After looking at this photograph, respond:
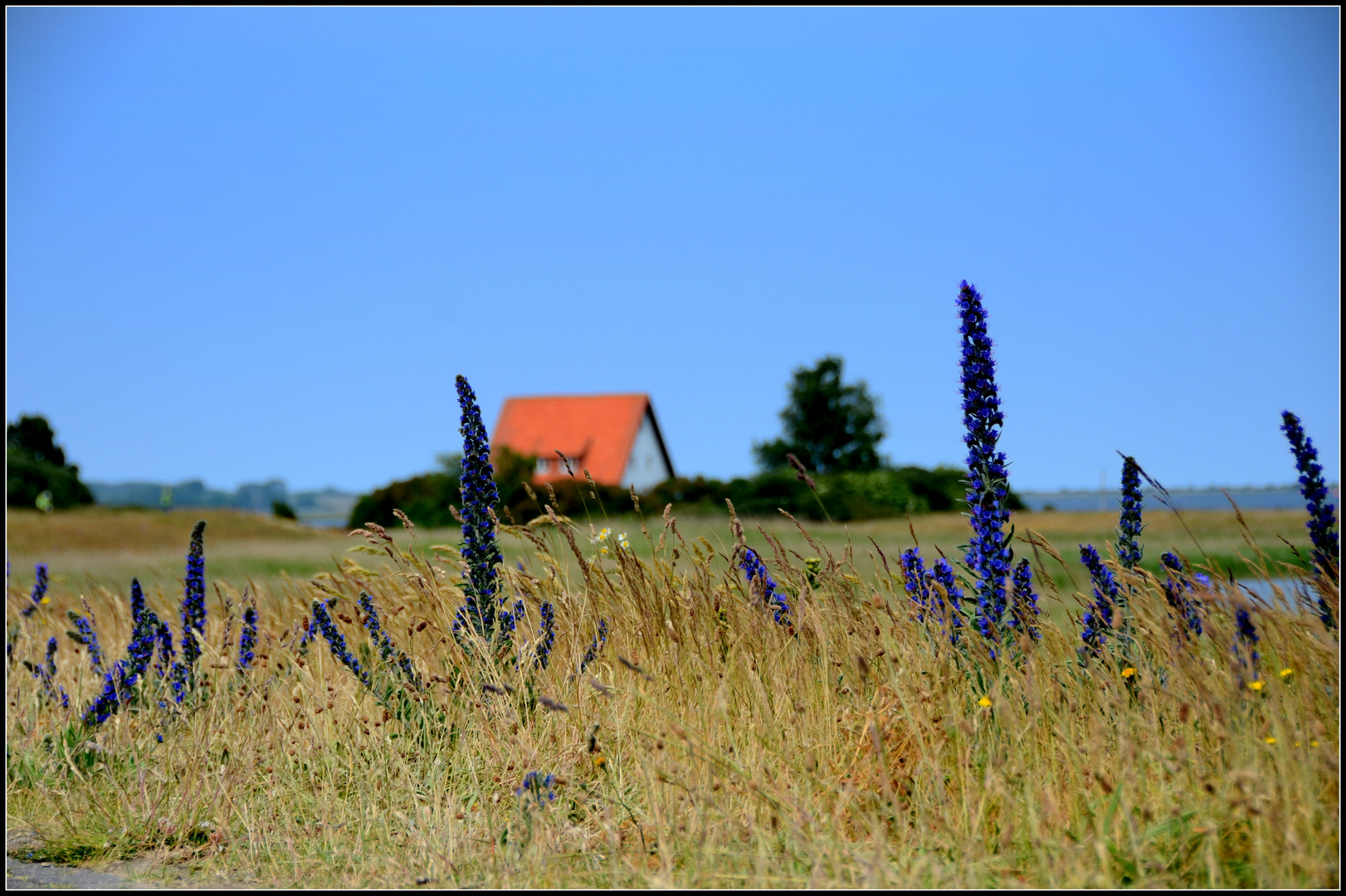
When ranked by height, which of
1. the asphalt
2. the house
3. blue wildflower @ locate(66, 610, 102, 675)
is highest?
the house

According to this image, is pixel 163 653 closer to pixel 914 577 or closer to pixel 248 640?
pixel 248 640

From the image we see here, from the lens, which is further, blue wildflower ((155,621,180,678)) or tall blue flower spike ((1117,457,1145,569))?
blue wildflower ((155,621,180,678))

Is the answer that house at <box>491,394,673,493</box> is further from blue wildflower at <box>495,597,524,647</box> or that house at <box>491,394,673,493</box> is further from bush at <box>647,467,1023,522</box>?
blue wildflower at <box>495,597,524,647</box>

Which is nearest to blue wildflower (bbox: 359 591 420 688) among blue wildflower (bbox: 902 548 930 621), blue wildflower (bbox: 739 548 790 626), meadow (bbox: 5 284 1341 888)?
meadow (bbox: 5 284 1341 888)

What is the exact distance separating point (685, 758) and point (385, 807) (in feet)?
4.07

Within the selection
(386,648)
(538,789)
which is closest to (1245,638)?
(538,789)

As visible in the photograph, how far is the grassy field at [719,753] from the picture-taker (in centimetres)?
296

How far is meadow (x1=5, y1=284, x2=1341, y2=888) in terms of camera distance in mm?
3012

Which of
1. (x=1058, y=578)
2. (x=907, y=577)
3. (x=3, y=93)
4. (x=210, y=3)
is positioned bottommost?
(x=1058, y=578)

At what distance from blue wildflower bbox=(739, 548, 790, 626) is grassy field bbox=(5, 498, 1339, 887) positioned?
86 millimetres

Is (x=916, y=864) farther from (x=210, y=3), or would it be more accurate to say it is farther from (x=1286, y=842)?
(x=210, y=3)

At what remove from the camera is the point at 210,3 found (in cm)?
508

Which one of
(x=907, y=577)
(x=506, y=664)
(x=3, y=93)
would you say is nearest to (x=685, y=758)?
(x=506, y=664)

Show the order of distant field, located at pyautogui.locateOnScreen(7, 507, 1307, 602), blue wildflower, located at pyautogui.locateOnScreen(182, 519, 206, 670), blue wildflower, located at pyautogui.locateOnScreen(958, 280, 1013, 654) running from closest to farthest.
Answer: blue wildflower, located at pyautogui.locateOnScreen(958, 280, 1013, 654) → blue wildflower, located at pyautogui.locateOnScreen(182, 519, 206, 670) → distant field, located at pyautogui.locateOnScreen(7, 507, 1307, 602)
